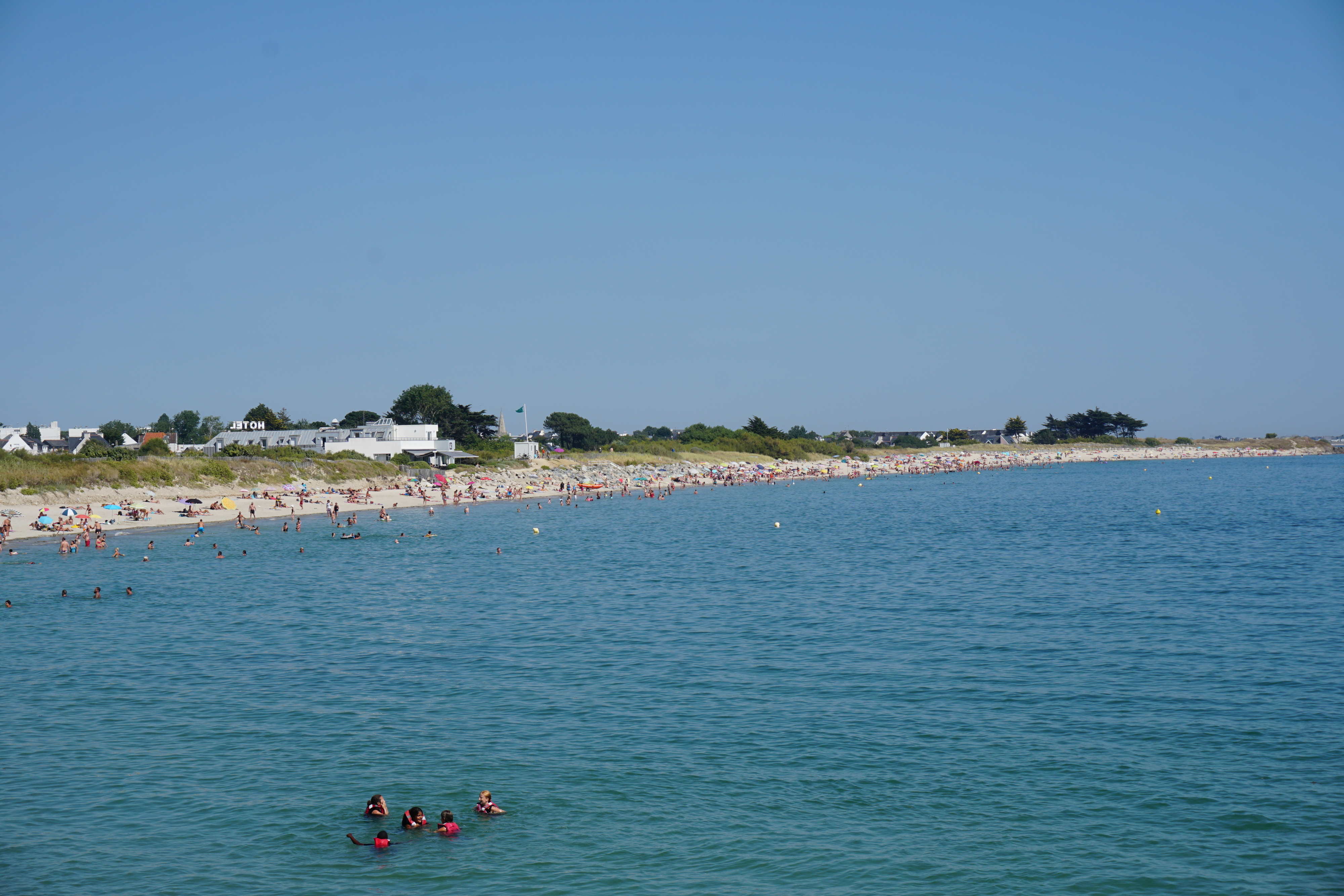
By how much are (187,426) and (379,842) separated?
16424cm

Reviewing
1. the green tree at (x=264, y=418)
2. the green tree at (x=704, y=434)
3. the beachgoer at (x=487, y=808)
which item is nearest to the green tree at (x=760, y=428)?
the green tree at (x=704, y=434)

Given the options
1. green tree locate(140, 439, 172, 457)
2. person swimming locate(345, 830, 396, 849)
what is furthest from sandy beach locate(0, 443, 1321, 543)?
person swimming locate(345, 830, 396, 849)

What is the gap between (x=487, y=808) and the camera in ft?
51.9

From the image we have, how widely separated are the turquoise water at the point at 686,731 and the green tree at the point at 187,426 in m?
124

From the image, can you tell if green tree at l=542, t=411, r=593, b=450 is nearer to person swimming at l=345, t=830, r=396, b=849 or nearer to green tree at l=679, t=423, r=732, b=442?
green tree at l=679, t=423, r=732, b=442

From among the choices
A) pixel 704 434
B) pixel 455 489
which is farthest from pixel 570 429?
pixel 455 489

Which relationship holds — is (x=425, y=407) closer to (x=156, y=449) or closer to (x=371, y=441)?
(x=371, y=441)

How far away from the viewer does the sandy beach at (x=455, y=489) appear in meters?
65.1

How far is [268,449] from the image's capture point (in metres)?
98.7

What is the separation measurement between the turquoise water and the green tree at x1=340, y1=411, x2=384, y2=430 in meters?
100

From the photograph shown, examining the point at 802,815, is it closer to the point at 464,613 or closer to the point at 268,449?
the point at 464,613

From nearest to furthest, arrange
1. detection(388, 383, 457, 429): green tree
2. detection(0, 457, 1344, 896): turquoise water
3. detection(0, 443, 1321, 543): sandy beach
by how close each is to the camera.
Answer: detection(0, 457, 1344, 896): turquoise water, detection(0, 443, 1321, 543): sandy beach, detection(388, 383, 457, 429): green tree

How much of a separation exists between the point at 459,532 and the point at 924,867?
5352 centimetres

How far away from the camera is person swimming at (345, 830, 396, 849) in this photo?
14.7 m
